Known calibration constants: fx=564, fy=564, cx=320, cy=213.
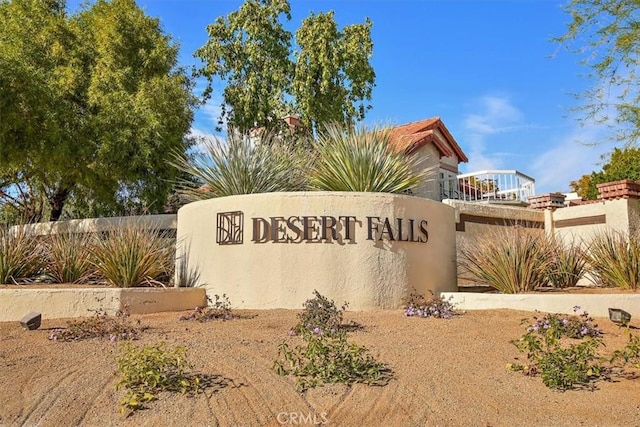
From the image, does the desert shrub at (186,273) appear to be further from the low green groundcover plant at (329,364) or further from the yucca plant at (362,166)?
the low green groundcover plant at (329,364)

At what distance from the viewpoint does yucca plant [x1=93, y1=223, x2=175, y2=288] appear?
31.6 feet

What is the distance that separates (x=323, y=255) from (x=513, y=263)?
3355mm

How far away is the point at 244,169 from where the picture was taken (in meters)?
10.6

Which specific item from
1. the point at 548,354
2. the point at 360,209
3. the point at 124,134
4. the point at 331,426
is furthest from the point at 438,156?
the point at 331,426

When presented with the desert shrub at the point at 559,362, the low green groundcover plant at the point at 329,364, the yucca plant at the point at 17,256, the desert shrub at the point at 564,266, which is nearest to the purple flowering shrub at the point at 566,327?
the desert shrub at the point at 559,362

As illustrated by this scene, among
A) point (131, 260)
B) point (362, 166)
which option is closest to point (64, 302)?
point (131, 260)

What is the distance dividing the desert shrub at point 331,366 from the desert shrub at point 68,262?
6263 mm

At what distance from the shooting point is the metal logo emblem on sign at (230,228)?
942 cm

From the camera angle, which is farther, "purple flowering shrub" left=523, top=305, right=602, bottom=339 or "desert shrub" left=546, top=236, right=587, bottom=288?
"desert shrub" left=546, top=236, right=587, bottom=288

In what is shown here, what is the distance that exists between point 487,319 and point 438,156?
1688 cm

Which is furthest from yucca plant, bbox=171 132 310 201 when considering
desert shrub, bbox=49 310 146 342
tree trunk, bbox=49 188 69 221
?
tree trunk, bbox=49 188 69 221

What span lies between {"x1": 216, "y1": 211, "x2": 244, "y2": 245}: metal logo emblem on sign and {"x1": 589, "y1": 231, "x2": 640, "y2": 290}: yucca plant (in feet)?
21.2

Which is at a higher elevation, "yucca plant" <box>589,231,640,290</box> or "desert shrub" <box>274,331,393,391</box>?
"yucca plant" <box>589,231,640,290</box>

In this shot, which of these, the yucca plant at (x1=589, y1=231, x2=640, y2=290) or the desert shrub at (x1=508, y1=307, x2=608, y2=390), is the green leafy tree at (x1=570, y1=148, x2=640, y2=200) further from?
the desert shrub at (x1=508, y1=307, x2=608, y2=390)
